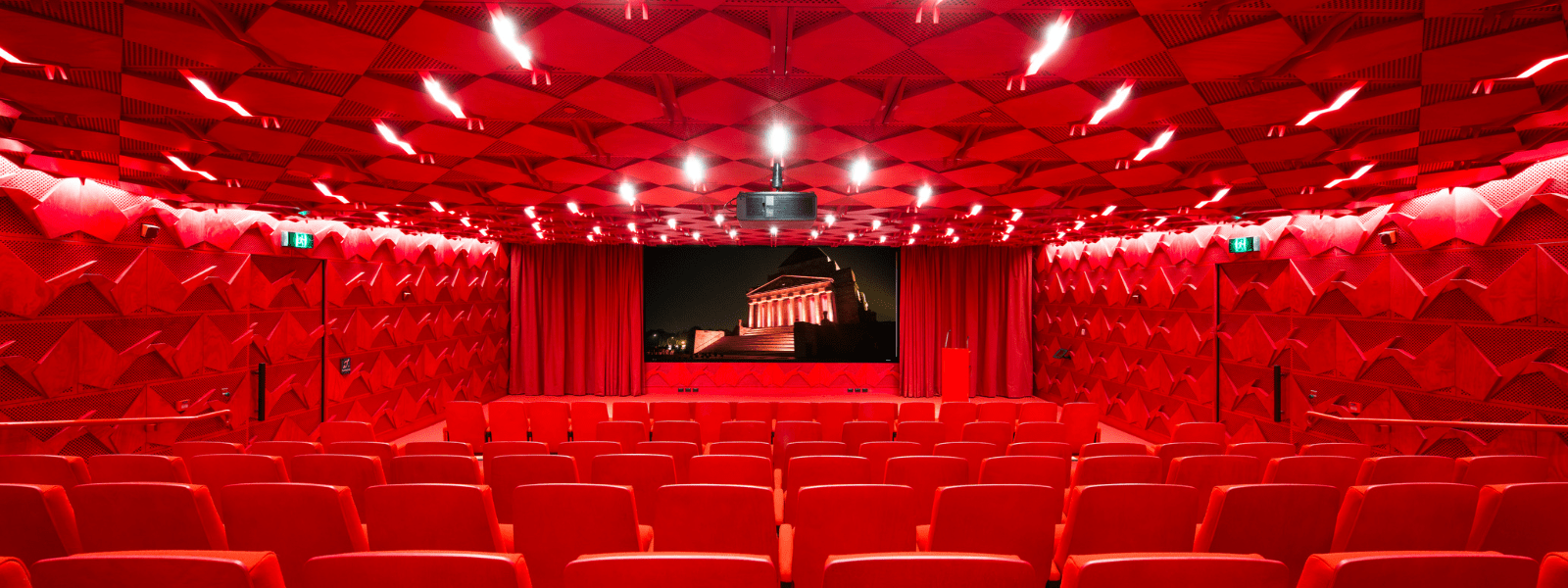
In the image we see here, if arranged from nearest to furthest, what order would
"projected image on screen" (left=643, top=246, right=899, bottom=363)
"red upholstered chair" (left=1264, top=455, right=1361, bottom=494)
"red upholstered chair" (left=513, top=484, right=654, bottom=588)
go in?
"red upholstered chair" (left=513, top=484, right=654, bottom=588)
"red upholstered chair" (left=1264, top=455, right=1361, bottom=494)
"projected image on screen" (left=643, top=246, right=899, bottom=363)

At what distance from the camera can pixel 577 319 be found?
1394cm

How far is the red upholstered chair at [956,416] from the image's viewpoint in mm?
6805

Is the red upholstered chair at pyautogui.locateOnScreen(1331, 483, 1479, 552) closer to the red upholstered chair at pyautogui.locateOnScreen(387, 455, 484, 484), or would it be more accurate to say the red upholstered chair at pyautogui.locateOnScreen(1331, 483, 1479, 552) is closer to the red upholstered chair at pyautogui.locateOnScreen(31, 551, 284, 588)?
the red upholstered chair at pyautogui.locateOnScreen(31, 551, 284, 588)

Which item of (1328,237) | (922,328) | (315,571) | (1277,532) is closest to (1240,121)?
(1277,532)

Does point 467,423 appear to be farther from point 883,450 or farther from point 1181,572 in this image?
point 1181,572

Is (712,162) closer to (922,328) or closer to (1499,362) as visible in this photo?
(1499,362)

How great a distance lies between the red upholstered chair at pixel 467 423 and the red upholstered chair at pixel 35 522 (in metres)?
4.53

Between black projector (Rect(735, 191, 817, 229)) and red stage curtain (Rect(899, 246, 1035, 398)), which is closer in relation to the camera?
black projector (Rect(735, 191, 817, 229))

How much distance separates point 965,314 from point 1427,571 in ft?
42.4

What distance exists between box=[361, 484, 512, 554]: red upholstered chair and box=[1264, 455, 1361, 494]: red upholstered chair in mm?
4290

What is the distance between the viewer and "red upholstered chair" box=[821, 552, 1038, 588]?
5.10ft

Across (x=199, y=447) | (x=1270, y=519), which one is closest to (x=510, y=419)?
(x=199, y=447)

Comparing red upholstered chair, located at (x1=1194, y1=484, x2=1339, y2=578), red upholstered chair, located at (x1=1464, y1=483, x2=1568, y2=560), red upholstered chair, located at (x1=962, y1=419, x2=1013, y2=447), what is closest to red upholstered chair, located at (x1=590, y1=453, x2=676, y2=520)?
red upholstered chair, located at (x1=1194, y1=484, x2=1339, y2=578)

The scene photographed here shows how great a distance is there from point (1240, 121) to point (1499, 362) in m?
4.34
